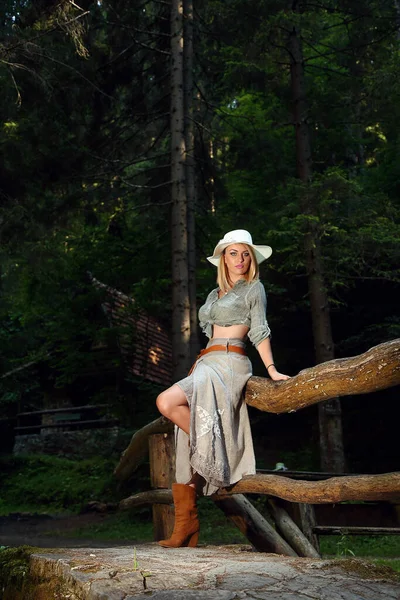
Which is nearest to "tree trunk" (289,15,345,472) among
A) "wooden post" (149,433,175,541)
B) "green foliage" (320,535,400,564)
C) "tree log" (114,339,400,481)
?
"green foliage" (320,535,400,564)

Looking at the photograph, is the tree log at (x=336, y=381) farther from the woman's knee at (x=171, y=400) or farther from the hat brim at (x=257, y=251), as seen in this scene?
the hat brim at (x=257, y=251)

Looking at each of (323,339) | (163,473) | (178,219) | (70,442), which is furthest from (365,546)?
(70,442)

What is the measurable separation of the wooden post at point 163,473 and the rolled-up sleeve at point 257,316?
1.26 metres

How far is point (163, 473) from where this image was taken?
561 centimetres

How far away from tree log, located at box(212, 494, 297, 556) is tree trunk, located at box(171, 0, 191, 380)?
928 centimetres

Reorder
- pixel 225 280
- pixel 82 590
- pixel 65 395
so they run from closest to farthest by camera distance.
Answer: pixel 82 590 → pixel 225 280 → pixel 65 395

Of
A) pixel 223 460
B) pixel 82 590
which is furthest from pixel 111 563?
pixel 223 460

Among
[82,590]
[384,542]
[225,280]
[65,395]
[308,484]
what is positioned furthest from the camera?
[65,395]

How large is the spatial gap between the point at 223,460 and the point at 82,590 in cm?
148

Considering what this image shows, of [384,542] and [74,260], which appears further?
[74,260]

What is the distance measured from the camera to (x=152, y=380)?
21578 millimetres

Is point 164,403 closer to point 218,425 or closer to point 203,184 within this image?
point 218,425

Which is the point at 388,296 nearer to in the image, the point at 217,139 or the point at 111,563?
the point at 217,139

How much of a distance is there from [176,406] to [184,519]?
2.22 feet
